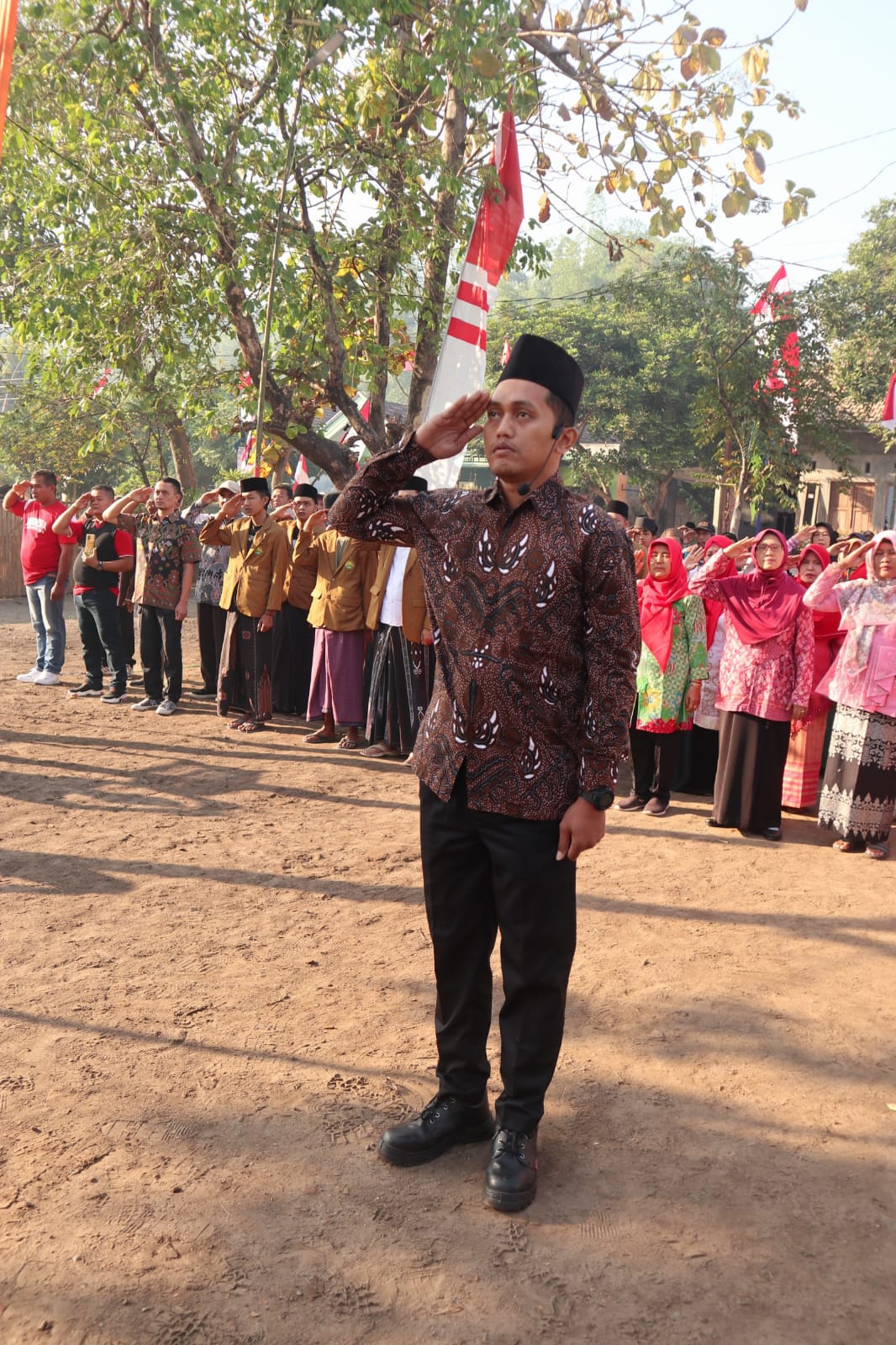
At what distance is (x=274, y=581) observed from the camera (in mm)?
8336

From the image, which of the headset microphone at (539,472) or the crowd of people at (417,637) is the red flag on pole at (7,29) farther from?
the crowd of people at (417,637)

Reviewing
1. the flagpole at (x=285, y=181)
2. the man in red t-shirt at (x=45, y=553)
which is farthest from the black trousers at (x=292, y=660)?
the man in red t-shirt at (x=45, y=553)

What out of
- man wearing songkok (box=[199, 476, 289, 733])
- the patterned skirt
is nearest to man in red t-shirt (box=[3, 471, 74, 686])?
man wearing songkok (box=[199, 476, 289, 733])

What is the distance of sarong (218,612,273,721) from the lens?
28.1 feet

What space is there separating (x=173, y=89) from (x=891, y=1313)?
8.66m

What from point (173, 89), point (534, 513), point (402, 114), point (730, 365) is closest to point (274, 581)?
point (173, 89)

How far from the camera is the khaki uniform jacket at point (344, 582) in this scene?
317 inches

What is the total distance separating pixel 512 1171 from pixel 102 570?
758cm

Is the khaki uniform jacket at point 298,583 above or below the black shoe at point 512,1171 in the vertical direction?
above

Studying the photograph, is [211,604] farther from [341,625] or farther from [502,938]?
[502,938]

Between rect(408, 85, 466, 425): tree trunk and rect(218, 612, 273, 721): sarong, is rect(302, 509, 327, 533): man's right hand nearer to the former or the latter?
rect(218, 612, 273, 721): sarong

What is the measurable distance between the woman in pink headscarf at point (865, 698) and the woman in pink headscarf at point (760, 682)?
0.19 meters

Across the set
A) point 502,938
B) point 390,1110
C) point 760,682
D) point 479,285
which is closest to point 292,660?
point 479,285

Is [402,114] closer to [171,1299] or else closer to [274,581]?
[274,581]
